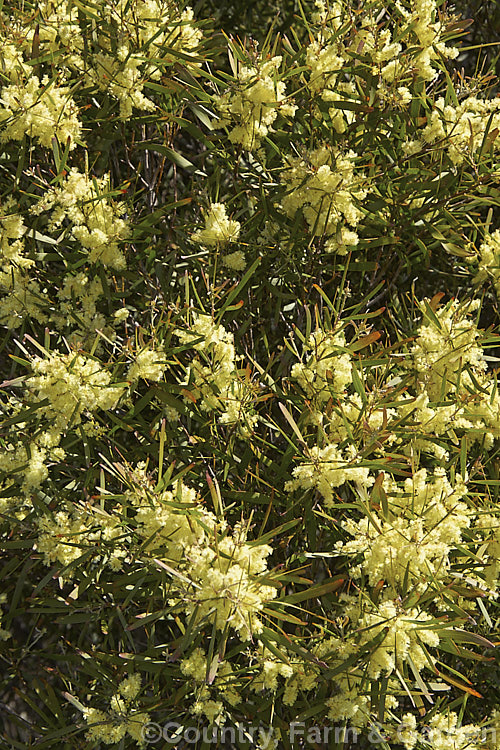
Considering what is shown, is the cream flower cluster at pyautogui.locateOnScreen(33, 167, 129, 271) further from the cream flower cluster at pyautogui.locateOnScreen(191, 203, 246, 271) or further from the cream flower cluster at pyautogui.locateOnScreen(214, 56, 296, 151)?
the cream flower cluster at pyautogui.locateOnScreen(214, 56, 296, 151)

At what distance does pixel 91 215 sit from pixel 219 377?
1.65 ft

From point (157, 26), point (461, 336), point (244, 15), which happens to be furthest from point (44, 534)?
point (244, 15)

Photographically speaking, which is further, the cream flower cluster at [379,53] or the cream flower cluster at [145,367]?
the cream flower cluster at [379,53]

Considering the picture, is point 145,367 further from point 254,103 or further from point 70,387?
point 254,103

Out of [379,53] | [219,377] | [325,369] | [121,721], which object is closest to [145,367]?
[219,377]

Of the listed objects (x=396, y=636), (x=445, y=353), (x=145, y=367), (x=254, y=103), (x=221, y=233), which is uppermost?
(x=254, y=103)

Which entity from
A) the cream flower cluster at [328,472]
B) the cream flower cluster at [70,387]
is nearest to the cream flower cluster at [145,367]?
the cream flower cluster at [70,387]

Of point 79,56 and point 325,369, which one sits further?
point 79,56

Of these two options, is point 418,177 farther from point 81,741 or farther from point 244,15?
point 81,741

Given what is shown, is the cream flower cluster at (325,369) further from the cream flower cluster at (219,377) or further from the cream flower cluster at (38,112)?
the cream flower cluster at (38,112)

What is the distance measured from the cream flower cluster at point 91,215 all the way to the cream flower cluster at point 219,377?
29 cm

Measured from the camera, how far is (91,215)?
1.66 metres

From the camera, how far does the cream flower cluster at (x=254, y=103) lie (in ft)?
5.23

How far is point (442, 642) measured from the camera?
4.78ft
